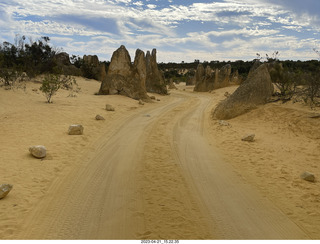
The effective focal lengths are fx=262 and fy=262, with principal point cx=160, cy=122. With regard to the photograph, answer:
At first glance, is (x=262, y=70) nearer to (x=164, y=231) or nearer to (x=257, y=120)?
(x=257, y=120)

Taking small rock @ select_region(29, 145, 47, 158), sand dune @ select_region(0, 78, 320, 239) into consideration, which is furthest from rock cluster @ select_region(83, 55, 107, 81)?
small rock @ select_region(29, 145, 47, 158)

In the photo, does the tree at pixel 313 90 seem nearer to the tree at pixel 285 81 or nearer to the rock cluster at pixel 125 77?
the tree at pixel 285 81

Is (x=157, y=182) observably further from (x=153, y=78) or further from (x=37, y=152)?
Answer: (x=153, y=78)

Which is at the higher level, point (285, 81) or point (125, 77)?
point (285, 81)

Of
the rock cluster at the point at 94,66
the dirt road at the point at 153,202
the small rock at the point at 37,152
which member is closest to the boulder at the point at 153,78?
the rock cluster at the point at 94,66

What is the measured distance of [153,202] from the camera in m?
4.27

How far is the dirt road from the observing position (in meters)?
3.51

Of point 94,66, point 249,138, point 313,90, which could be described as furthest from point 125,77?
point 94,66

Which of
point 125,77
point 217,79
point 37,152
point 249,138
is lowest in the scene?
point 37,152

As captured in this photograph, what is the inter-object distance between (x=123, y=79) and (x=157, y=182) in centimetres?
1474

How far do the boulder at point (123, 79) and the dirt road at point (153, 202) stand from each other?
12.1 m

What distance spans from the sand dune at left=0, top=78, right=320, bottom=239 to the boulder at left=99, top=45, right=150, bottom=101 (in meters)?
9.11

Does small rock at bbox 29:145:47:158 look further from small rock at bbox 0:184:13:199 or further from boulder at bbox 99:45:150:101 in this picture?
boulder at bbox 99:45:150:101

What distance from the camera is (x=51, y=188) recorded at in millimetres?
4645
